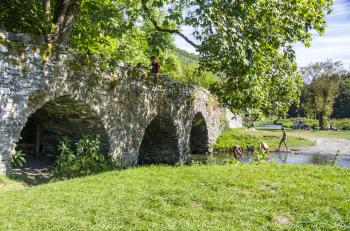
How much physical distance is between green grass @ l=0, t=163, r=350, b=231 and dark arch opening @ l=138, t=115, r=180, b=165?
902 centimetres

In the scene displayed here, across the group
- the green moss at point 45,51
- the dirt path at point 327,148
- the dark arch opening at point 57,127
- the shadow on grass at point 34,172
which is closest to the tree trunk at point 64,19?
the green moss at point 45,51

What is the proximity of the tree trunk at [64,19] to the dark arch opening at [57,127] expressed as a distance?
2.05 metres

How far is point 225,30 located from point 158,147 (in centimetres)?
991

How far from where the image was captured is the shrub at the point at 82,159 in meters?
11.8

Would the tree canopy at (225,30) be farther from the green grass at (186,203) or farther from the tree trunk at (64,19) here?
the green grass at (186,203)

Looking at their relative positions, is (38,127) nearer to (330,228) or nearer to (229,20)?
(229,20)

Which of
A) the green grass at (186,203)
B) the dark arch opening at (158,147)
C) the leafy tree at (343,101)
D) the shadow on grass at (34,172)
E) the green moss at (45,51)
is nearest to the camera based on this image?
the green grass at (186,203)

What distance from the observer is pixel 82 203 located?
24.3 ft

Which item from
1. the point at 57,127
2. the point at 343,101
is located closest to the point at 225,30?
the point at 57,127

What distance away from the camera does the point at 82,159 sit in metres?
12.1

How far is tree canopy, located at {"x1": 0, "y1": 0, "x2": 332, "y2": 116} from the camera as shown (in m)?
10.2

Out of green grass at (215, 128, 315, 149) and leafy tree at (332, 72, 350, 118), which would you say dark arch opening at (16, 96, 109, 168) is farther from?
leafy tree at (332, 72, 350, 118)

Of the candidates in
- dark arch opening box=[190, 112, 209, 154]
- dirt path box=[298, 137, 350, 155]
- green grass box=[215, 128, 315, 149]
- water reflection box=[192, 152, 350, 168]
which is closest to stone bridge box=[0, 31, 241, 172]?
water reflection box=[192, 152, 350, 168]

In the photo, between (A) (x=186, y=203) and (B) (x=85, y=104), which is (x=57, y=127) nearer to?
(B) (x=85, y=104)
